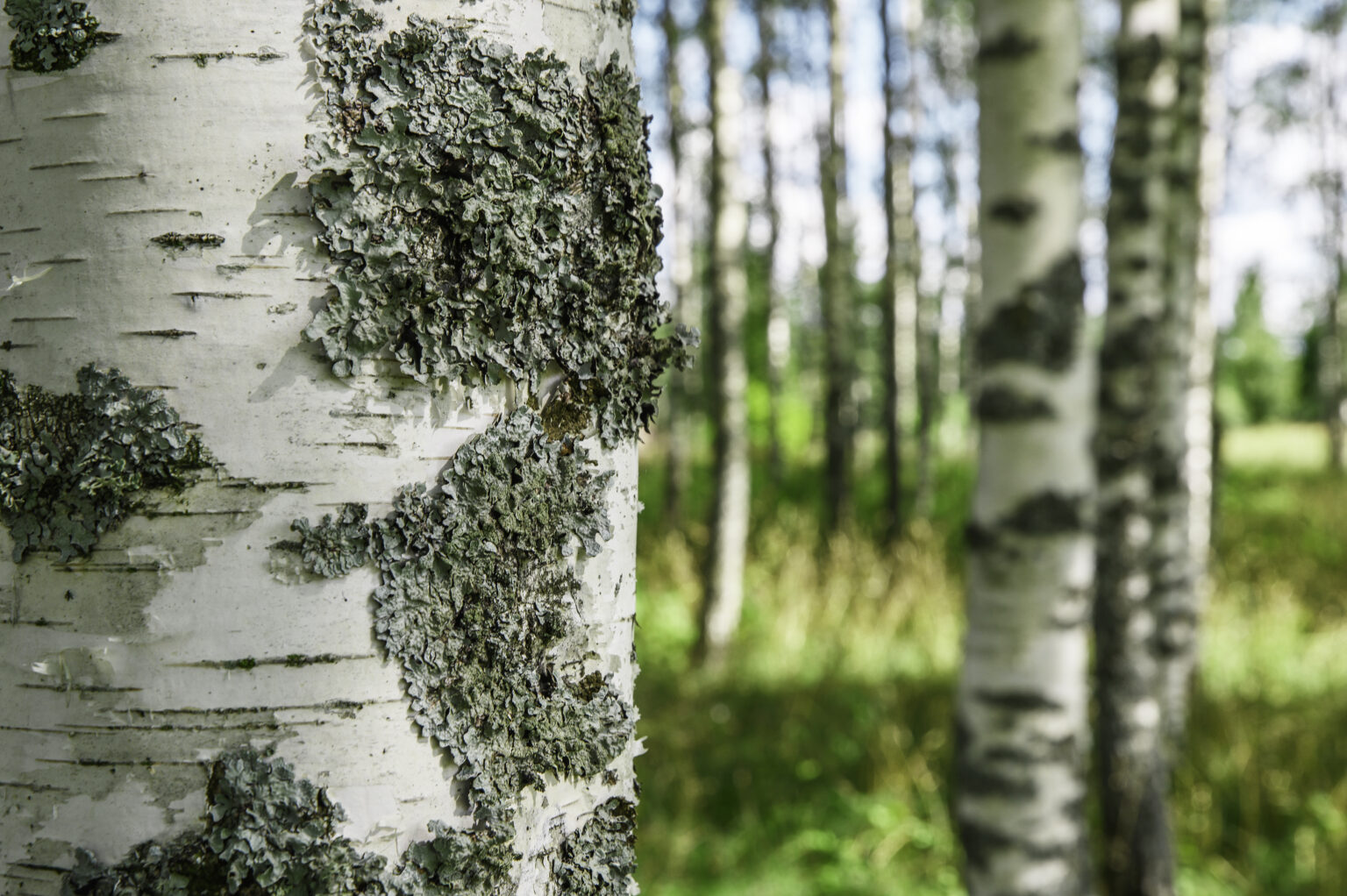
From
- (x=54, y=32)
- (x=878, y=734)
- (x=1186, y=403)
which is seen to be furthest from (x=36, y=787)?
(x=1186, y=403)

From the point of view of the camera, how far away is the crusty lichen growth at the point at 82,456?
67 centimetres

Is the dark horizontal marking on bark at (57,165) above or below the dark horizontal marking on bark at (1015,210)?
below

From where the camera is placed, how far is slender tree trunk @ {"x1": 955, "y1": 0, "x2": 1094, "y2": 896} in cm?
232

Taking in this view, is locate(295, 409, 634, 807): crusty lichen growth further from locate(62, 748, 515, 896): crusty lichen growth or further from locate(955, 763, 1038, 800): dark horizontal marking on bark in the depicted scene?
locate(955, 763, 1038, 800): dark horizontal marking on bark

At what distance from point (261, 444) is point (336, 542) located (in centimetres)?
9

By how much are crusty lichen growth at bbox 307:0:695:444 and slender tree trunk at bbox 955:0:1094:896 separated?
5.79ft

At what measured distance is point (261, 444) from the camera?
0.68 m

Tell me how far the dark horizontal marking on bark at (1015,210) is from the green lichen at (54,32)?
2.10 meters

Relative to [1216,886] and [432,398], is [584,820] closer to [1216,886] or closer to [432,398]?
[432,398]

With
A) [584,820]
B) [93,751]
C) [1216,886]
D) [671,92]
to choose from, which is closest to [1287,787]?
[1216,886]

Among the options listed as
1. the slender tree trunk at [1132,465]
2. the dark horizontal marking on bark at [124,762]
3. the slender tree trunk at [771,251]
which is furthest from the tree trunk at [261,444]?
the slender tree trunk at [771,251]

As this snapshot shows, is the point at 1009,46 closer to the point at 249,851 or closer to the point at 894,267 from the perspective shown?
the point at 249,851

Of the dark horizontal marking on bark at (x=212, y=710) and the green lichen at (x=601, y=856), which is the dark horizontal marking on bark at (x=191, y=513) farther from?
the green lichen at (x=601, y=856)

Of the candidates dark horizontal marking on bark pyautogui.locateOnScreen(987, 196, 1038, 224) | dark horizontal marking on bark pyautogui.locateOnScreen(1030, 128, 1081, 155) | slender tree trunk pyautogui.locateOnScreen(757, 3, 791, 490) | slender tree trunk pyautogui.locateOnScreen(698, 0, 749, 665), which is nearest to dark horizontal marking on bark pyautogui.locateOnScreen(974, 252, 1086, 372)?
dark horizontal marking on bark pyautogui.locateOnScreen(987, 196, 1038, 224)
